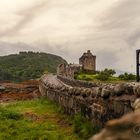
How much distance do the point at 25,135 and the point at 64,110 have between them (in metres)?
4.18

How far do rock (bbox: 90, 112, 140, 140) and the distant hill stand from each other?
337 feet

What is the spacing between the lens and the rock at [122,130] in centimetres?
238

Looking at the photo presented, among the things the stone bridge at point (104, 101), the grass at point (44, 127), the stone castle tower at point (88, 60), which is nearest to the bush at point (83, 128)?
the grass at point (44, 127)

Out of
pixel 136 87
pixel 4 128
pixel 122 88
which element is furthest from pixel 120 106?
pixel 4 128

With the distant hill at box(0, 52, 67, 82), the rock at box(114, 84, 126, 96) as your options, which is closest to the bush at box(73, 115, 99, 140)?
the rock at box(114, 84, 126, 96)

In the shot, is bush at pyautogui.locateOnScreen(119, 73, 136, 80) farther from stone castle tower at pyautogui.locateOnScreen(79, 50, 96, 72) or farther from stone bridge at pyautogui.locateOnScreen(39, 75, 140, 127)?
stone bridge at pyautogui.locateOnScreen(39, 75, 140, 127)

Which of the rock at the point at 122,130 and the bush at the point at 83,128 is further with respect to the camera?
the bush at the point at 83,128

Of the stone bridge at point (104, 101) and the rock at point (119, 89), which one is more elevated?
the rock at point (119, 89)

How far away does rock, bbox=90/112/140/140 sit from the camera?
2379mm

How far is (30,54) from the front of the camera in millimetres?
191750

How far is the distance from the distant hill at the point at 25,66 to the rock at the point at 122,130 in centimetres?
10267

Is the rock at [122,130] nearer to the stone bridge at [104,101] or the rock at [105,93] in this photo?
the stone bridge at [104,101]

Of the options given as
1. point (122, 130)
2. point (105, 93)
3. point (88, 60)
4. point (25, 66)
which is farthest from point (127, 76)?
point (25, 66)

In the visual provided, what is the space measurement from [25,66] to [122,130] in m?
145
